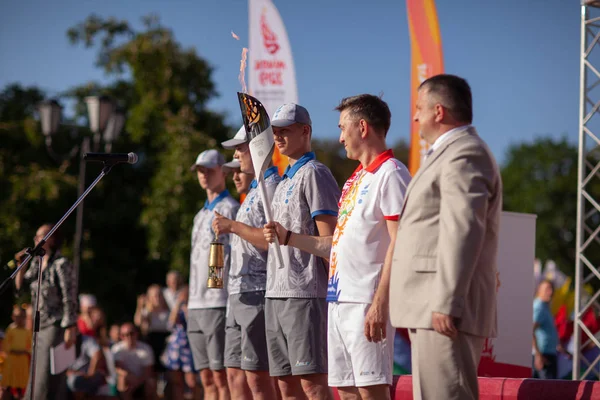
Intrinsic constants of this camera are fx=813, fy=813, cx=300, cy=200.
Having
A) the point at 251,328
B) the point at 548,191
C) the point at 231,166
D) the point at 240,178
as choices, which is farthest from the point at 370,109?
the point at 548,191

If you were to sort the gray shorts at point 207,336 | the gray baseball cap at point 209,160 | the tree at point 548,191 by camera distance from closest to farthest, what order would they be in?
the gray shorts at point 207,336 → the gray baseball cap at point 209,160 → the tree at point 548,191

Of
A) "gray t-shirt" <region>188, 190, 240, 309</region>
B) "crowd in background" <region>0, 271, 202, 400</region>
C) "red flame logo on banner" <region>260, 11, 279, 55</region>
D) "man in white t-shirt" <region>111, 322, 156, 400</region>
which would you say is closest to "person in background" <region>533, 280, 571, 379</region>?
"crowd in background" <region>0, 271, 202, 400</region>

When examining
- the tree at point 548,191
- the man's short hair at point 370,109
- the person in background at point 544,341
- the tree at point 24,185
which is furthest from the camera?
the tree at point 548,191

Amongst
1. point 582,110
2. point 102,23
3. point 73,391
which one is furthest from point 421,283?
point 102,23

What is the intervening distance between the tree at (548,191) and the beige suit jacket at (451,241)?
50.6 meters

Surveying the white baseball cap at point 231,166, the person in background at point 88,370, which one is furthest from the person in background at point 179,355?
the white baseball cap at point 231,166

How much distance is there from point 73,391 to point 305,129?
25.9 feet

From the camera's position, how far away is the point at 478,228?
324 centimetres

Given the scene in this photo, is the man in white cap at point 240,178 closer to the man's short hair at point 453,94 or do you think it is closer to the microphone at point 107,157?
the microphone at point 107,157

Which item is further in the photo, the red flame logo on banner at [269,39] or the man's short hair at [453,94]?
the red flame logo on banner at [269,39]

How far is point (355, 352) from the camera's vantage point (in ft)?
12.9

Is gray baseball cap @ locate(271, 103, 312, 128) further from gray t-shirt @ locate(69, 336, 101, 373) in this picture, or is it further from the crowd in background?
gray t-shirt @ locate(69, 336, 101, 373)

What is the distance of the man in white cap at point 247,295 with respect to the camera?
5.19m

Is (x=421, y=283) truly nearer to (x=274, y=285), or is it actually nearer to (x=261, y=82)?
(x=274, y=285)
